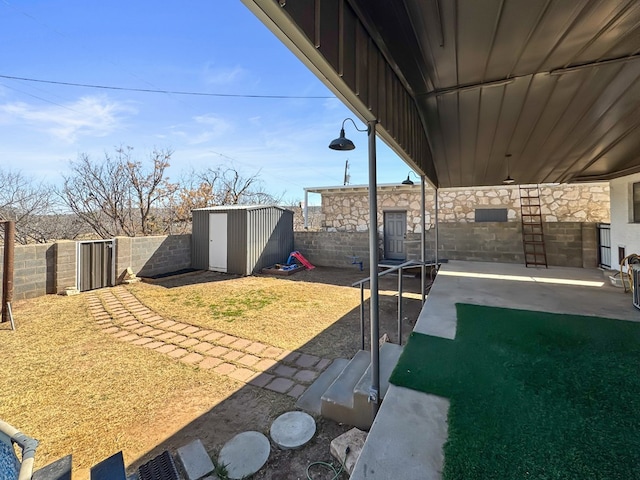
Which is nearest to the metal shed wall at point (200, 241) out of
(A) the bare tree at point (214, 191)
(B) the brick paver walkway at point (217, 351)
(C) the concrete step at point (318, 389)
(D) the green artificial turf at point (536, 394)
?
(A) the bare tree at point (214, 191)

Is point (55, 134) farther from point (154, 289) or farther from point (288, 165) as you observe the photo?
point (288, 165)

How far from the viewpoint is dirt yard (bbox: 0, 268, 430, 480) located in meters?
2.05

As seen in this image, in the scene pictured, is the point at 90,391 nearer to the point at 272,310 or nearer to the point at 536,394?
the point at 272,310

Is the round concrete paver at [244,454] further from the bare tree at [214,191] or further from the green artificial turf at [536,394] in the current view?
the bare tree at [214,191]

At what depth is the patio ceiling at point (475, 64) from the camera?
1.33m

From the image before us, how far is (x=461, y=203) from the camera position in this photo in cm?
967

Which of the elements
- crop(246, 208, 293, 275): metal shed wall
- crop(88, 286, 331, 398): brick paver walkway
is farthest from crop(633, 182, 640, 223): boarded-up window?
crop(246, 208, 293, 275): metal shed wall

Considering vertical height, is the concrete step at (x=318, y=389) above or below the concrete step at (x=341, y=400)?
below

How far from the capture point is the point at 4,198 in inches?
316

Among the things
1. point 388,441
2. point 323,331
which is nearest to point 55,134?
point 323,331

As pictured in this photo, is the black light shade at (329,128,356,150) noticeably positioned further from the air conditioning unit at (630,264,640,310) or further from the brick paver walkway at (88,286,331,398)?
the air conditioning unit at (630,264,640,310)

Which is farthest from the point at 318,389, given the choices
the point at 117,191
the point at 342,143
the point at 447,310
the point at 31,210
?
the point at 117,191

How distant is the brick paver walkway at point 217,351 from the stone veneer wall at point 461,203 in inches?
Answer: 305

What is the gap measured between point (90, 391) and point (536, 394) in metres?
3.79
